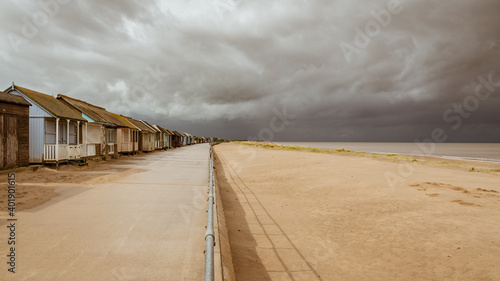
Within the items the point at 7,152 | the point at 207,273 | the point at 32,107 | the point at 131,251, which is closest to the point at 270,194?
the point at 131,251

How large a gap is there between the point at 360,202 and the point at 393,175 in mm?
6556

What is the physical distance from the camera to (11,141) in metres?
15.3

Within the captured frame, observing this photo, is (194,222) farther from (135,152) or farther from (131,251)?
(135,152)

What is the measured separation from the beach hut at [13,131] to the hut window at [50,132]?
3.30ft

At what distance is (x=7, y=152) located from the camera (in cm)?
1488

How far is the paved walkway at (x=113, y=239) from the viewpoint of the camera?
164 inches

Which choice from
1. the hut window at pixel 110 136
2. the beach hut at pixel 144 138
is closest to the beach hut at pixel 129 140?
the hut window at pixel 110 136

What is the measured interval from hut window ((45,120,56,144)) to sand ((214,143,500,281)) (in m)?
13.1

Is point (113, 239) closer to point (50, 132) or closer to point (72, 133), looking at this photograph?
point (50, 132)

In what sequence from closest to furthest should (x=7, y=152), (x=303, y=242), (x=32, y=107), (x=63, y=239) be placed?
(x=63, y=239) → (x=303, y=242) → (x=7, y=152) → (x=32, y=107)

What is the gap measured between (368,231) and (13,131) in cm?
1890

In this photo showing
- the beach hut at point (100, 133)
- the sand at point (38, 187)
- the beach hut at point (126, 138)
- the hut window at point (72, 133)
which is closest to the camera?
the sand at point (38, 187)

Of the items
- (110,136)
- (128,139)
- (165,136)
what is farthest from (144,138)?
(165,136)

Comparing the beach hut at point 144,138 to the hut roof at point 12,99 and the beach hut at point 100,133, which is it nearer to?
the beach hut at point 100,133
